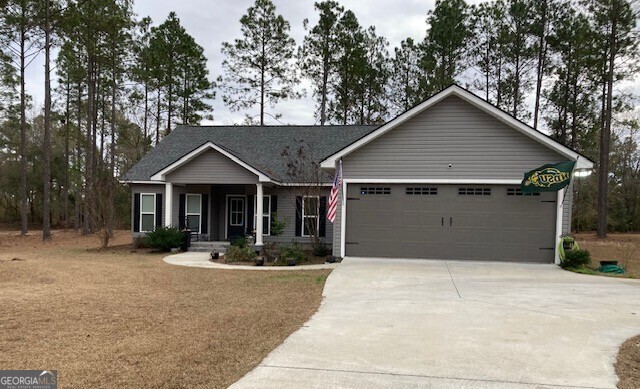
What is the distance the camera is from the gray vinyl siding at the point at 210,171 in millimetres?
15078

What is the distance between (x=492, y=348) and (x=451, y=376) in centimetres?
112

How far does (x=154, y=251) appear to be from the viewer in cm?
1593

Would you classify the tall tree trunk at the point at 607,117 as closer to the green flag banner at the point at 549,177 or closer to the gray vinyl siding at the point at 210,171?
the green flag banner at the point at 549,177

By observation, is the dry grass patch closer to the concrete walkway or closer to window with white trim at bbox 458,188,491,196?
the concrete walkway

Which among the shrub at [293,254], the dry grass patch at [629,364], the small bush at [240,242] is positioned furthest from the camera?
the small bush at [240,242]

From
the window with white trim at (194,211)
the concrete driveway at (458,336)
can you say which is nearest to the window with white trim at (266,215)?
the window with white trim at (194,211)

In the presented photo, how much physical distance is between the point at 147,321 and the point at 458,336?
4.30 meters

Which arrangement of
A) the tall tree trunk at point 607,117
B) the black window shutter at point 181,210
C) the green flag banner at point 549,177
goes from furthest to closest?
the tall tree trunk at point 607,117 < the black window shutter at point 181,210 < the green flag banner at point 549,177

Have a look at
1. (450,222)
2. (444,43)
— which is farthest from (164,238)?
(444,43)

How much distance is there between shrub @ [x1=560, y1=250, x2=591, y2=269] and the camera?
11.5 m

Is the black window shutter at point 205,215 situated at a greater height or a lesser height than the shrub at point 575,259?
greater

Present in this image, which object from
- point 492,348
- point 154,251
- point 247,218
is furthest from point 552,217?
point 154,251

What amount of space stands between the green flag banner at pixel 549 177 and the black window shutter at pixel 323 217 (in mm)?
7226
